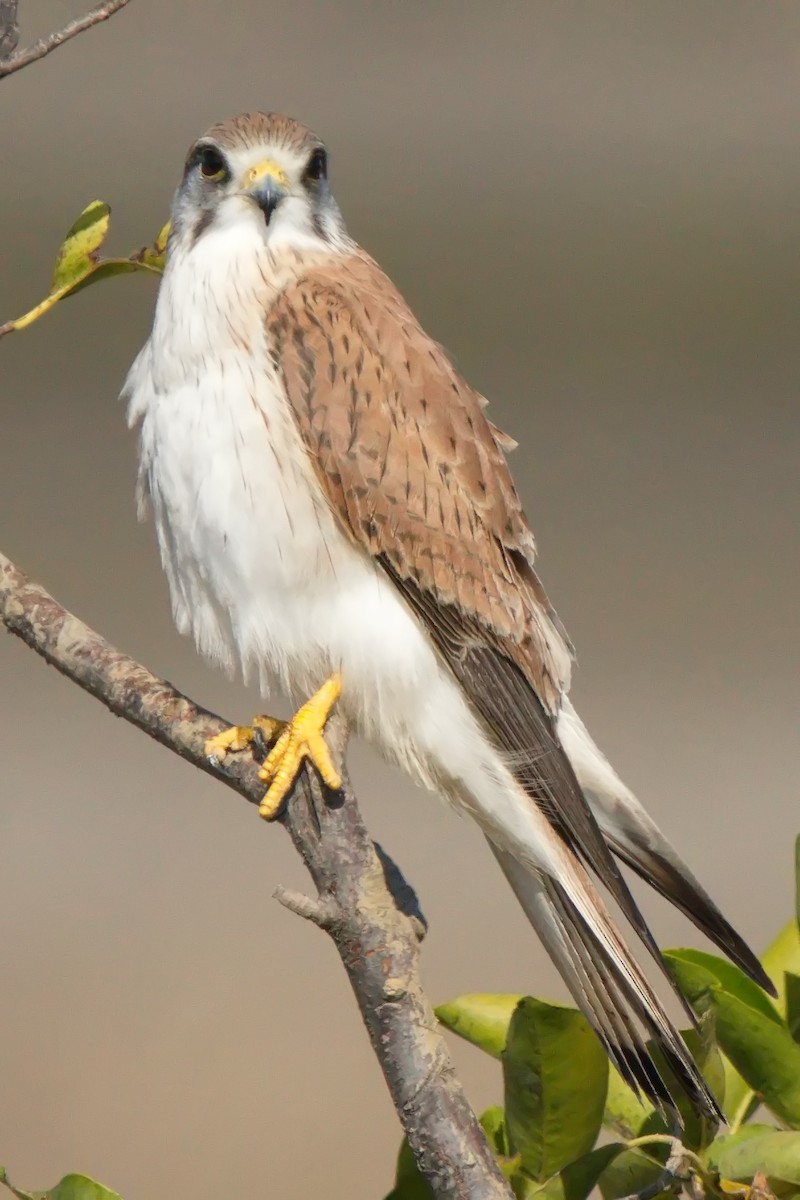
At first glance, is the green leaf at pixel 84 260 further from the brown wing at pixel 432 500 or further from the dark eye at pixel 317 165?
the dark eye at pixel 317 165

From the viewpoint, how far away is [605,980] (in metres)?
1.53

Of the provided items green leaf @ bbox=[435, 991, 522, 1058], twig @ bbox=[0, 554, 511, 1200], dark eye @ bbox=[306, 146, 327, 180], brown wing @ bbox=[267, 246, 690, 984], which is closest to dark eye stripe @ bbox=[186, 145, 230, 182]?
dark eye @ bbox=[306, 146, 327, 180]

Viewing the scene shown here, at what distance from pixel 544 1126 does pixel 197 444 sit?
35.3 inches

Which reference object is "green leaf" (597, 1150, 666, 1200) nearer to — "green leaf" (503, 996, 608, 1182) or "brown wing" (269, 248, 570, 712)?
"green leaf" (503, 996, 608, 1182)

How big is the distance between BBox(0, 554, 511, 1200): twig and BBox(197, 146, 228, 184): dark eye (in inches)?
27.0

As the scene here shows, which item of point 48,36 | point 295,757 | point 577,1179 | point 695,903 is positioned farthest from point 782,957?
point 48,36

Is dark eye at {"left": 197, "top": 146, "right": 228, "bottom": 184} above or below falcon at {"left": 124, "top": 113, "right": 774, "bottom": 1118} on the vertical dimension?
above

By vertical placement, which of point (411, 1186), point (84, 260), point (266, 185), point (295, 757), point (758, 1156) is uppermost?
point (266, 185)

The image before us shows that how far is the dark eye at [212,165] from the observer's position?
1.85 meters

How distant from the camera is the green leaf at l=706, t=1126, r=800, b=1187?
99cm

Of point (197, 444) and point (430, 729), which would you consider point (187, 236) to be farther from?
point (430, 729)

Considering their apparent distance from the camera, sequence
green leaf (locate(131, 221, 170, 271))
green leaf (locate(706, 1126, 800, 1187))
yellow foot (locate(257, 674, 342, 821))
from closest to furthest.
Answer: green leaf (locate(706, 1126, 800, 1187)) → yellow foot (locate(257, 674, 342, 821)) → green leaf (locate(131, 221, 170, 271))

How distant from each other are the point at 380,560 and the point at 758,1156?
85 cm

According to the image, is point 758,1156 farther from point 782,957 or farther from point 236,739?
point 236,739
